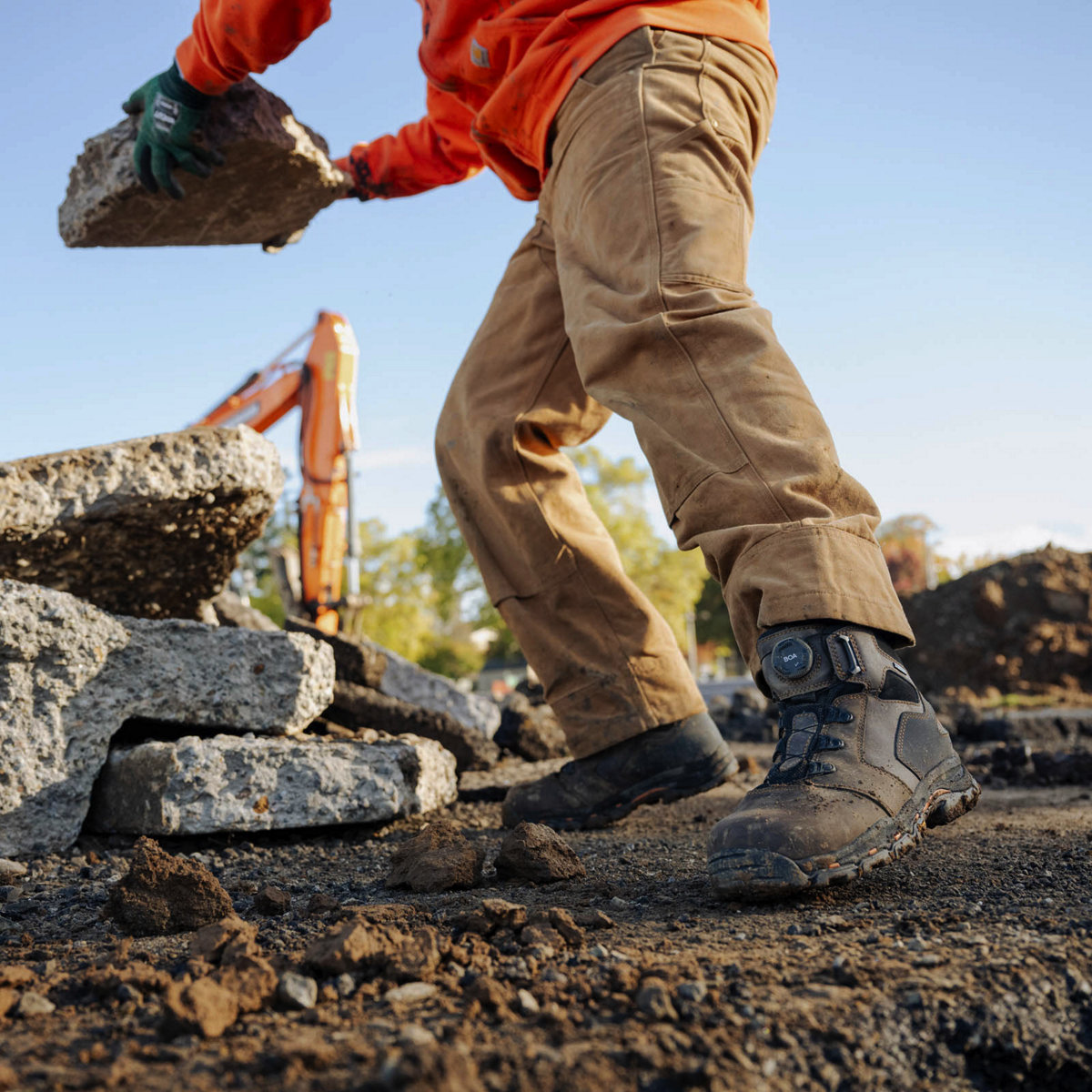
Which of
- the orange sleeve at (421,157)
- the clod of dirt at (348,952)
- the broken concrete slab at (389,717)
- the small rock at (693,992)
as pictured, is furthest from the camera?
the broken concrete slab at (389,717)

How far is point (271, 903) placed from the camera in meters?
1.67

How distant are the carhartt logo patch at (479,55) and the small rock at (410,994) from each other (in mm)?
2115

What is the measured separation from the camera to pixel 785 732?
1.73 meters

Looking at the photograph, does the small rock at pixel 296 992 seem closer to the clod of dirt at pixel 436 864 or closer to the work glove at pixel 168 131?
the clod of dirt at pixel 436 864

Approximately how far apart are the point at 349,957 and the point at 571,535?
1607mm

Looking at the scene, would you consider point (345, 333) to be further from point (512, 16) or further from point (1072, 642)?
point (1072, 642)

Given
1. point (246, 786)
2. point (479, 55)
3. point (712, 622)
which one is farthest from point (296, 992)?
point (712, 622)

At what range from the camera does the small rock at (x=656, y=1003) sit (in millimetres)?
1020

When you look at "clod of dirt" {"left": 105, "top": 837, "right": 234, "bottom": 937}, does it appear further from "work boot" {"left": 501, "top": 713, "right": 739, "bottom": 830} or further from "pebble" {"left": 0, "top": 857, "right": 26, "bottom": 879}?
"work boot" {"left": 501, "top": 713, "right": 739, "bottom": 830}

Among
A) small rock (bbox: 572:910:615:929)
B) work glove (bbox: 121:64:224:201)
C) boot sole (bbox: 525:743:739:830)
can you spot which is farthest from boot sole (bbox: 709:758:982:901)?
work glove (bbox: 121:64:224:201)

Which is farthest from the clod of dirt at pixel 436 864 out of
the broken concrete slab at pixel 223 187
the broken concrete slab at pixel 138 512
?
the broken concrete slab at pixel 223 187

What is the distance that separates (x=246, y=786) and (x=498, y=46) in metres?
2.00

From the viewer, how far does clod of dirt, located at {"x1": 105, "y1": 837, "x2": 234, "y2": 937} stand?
5.18 ft

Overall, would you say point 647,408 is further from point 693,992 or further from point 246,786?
point 246,786
